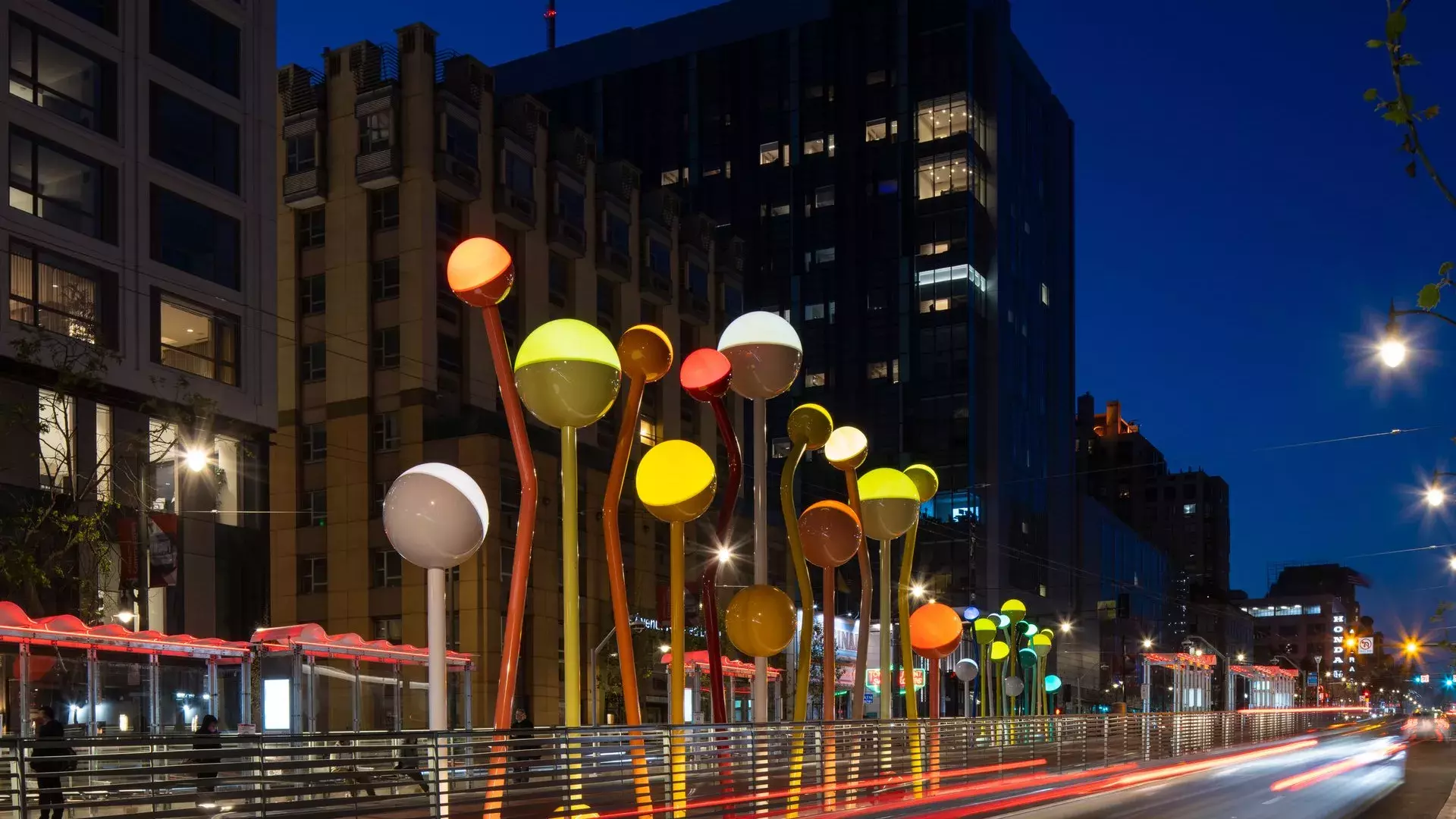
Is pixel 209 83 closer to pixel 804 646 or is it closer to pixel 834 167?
pixel 804 646

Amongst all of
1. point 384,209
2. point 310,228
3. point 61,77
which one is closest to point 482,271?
point 61,77

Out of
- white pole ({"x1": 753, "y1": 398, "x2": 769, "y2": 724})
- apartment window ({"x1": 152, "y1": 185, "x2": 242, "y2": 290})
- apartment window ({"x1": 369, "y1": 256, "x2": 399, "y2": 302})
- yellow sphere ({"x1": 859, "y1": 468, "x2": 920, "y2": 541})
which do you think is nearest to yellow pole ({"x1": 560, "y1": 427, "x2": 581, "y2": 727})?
white pole ({"x1": 753, "y1": 398, "x2": 769, "y2": 724})

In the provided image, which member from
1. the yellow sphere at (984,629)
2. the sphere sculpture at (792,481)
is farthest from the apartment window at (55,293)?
the yellow sphere at (984,629)

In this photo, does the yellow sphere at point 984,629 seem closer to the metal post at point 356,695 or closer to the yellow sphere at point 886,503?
the metal post at point 356,695

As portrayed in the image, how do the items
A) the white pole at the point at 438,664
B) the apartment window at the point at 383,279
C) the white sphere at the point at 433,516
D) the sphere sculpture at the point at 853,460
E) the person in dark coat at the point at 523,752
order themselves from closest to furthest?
the white pole at the point at 438,664 < the person in dark coat at the point at 523,752 < the white sphere at the point at 433,516 < the sphere sculpture at the point at 853,460 < the apartment window at the point at 383,279

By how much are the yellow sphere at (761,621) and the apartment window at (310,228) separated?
42608 millimetres

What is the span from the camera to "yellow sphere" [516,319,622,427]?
52.5ft

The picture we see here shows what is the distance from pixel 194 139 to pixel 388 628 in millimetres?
23048

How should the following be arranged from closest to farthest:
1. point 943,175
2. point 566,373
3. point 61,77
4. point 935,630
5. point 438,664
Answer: point 438,664
point 566,373
point 935,630
point 61,77
point 943,175

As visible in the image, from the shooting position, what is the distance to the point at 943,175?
101688 mm

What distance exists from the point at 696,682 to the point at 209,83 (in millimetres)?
22506

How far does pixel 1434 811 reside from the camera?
22594 millimetres

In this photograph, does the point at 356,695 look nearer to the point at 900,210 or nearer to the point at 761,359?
the point at 761,359

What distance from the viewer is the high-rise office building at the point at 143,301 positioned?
32.1 m
